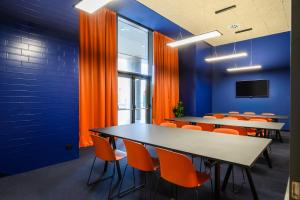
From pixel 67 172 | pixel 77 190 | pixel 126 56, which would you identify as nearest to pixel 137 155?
pixel 77 190

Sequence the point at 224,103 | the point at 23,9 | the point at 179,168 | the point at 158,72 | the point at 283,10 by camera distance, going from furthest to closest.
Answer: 1. the point at 224,103
2. the point at 158,72
3. the point at 283,10
4. the point at 23,9
5. the point at 179,168

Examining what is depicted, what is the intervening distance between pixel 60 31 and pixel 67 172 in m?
→ 2.64

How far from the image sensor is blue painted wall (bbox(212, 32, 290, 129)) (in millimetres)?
6359

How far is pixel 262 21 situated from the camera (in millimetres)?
5434

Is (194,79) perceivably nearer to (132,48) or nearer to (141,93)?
(141,93)

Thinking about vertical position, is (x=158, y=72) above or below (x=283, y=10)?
below

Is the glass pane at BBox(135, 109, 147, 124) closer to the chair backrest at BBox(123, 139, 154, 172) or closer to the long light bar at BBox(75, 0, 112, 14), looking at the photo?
the chair backrest at BBox(123, 139, 154, 172)

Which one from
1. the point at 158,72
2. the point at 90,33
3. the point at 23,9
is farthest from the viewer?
the point at 158,72

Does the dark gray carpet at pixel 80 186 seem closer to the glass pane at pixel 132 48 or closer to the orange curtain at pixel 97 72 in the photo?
the orange curtain at pixel 97 72

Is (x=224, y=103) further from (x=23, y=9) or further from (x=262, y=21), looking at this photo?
(x=23, y=9)

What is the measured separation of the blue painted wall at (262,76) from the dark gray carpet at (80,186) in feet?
13.9

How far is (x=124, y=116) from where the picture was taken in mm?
5664

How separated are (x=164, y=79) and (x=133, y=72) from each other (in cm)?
142

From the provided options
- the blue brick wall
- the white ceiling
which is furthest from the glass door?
the white ceiling
